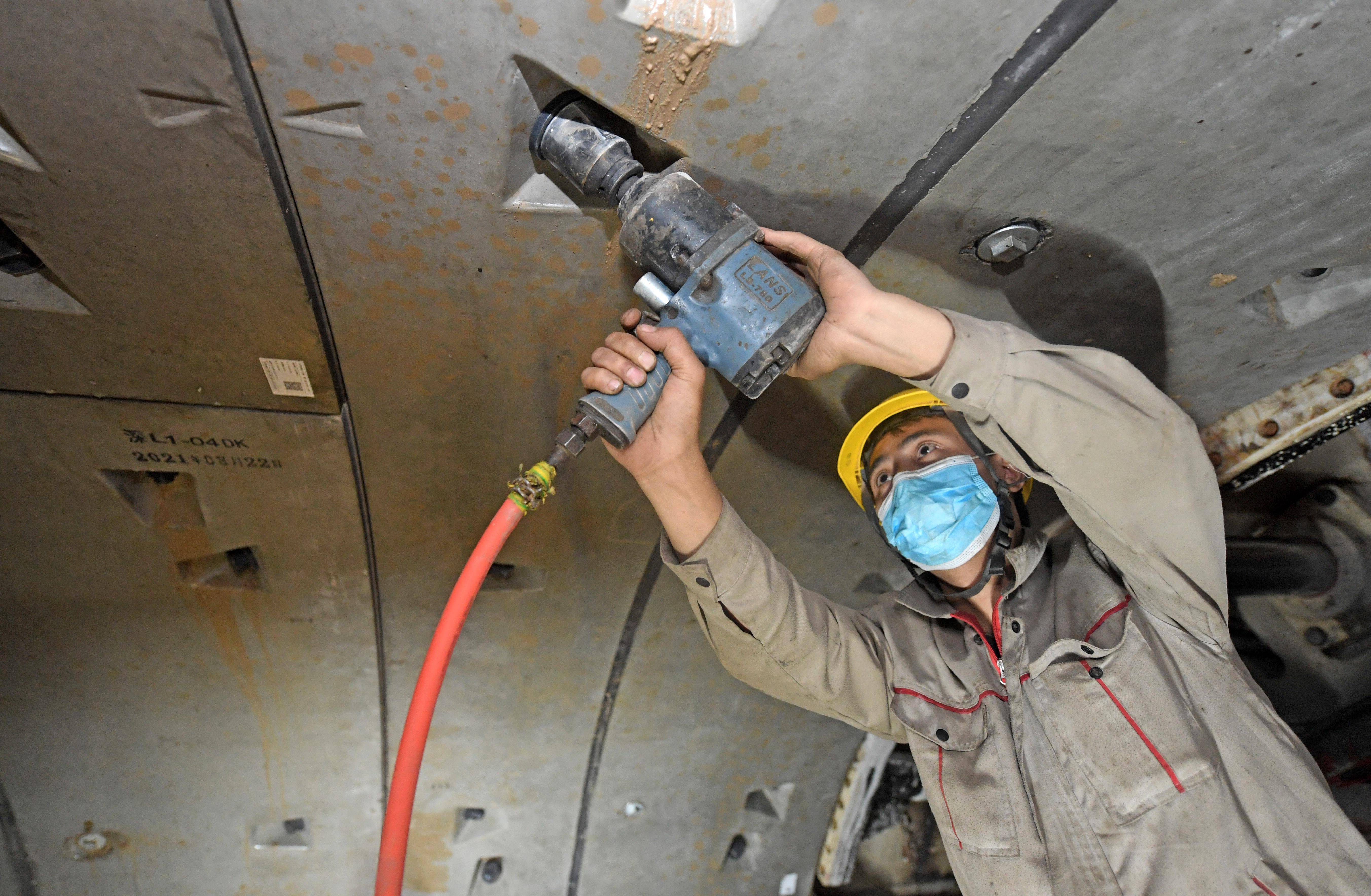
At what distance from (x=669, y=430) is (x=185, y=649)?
1117mm

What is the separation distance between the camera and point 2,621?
1439 millimetres

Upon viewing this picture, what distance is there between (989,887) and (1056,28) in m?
1.31

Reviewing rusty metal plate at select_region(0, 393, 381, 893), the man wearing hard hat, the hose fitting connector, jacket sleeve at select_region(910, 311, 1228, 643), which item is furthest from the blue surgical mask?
rusty metal plate at select_region(0, 393, 381, 893)

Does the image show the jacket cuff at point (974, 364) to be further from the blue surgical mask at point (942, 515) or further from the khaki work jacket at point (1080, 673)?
the blue surgical mask at point (942, 515)

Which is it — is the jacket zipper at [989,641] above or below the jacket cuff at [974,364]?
below

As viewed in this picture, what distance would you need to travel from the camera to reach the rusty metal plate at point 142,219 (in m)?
0.87

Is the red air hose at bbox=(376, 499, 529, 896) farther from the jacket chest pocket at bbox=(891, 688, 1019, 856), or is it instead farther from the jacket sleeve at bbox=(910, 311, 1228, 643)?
the jacket chest pocket at bbox=(891, 688, 1019, 856)

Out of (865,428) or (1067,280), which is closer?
(1067,280)

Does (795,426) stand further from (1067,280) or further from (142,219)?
(142,219)

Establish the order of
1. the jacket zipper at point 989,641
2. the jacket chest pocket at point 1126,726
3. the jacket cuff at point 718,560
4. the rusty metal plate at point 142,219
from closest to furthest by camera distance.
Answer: the rusty metal plate at point 142,219, the jacket chest pocket at point 1126,726, the jacket cuff at point 718,560, the jacket zipper at point 989,641

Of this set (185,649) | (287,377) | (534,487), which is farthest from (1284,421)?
(185,649)

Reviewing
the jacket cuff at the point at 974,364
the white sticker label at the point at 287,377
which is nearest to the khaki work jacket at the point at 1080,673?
the jacket cuff at the point at 974,364

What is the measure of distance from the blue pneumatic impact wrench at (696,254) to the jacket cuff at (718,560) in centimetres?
33

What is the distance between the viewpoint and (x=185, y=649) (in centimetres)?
155
